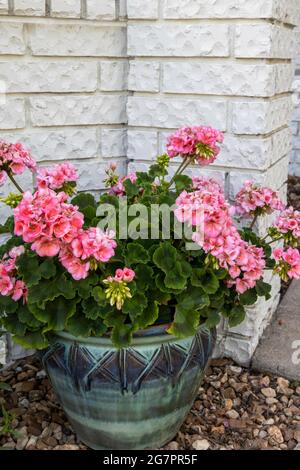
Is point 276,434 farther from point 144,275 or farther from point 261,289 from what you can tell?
point 144,275

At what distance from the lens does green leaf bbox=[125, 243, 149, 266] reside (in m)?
1.37

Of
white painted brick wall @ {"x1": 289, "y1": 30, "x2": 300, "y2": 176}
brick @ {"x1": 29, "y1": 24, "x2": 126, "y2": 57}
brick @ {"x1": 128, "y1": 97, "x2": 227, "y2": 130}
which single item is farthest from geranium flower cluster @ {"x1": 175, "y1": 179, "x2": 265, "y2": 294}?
white painted brick wall @ {"x1": 289, "y1": 30, "x2": 300, "y2": 176}

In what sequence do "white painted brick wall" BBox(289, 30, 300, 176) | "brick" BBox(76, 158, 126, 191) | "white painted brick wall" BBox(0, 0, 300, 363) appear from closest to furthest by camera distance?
"white painted brick wall" BBox(0, 0, 300, 363), "brick" BBox(76, 158, 126, 191), "white painted brick wall" BBox(289, 30, 300, 176)

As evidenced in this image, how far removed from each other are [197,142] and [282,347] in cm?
89

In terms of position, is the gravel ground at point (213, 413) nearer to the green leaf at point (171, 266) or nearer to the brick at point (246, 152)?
the green leaf at point (171, 266)

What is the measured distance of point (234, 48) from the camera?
1755 mm

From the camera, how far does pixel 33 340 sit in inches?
55.2

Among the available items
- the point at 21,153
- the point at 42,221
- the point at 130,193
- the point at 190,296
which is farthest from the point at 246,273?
the point at 21,153

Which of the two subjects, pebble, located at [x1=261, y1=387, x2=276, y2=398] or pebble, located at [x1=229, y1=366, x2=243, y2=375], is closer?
pebble, located at [x1=261, y1=387, x2=276, y2=398]

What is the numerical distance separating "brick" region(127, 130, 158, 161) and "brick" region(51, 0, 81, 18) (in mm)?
431

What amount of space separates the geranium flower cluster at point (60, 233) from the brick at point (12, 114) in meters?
0.61

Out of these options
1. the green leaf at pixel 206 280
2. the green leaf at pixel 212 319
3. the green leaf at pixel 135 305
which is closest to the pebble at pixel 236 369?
the green leaf at pixel 212 319

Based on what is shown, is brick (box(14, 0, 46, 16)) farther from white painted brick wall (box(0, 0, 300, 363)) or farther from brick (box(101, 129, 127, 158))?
brick (box(101, 129, 127, 158))

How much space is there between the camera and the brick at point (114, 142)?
6.51ft
